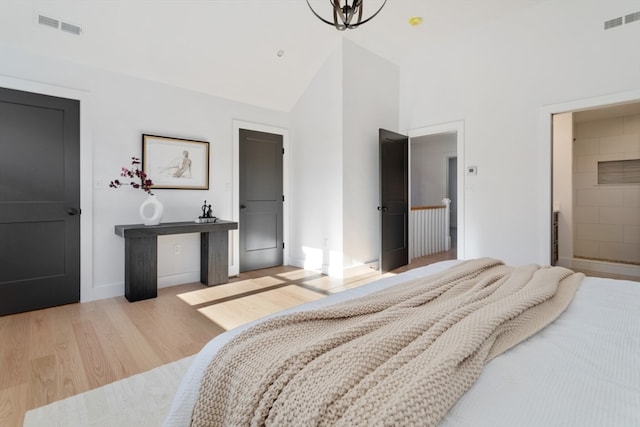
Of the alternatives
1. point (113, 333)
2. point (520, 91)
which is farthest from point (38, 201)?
point (520, 91)

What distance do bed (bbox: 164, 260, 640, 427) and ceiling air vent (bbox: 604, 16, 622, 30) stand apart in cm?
344

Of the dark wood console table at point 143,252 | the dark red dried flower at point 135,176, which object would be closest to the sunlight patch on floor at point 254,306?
the dark wood console table at point 143,252

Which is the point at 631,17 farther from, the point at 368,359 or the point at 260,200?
the point at 260,200

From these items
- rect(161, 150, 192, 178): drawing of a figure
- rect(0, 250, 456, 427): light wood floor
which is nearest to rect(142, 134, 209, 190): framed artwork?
rect(161, 150, 192, 178): drawing of a figure

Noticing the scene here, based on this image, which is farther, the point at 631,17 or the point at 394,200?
the point at 394,200

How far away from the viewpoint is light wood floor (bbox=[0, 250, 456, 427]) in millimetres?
1810

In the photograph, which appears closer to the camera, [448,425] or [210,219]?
[448,425]

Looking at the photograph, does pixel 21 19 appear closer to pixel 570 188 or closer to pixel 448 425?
pixel 448 425

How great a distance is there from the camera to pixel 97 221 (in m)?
3.28

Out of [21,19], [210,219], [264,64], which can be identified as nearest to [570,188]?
[264,64]

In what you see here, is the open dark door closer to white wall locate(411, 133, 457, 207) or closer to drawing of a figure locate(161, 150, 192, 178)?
drawing of a figure locate(161, 150, 192, 178)

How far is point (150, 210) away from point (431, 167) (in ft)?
21.8

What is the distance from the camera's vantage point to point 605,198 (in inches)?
190

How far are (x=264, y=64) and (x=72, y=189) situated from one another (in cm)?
260
